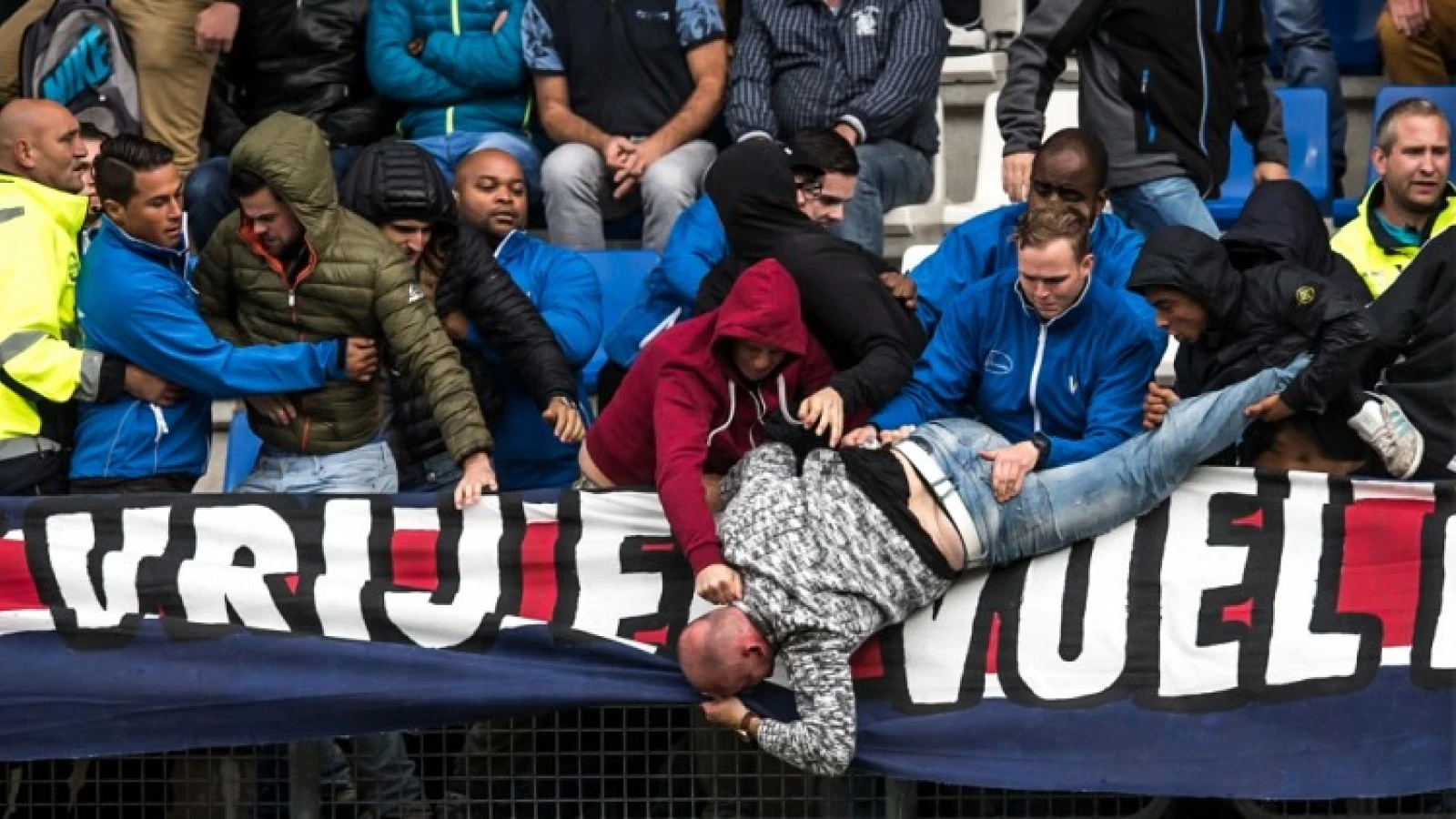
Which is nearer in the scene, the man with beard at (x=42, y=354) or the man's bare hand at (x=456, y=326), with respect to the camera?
the man with beard at (x=42, y=354)

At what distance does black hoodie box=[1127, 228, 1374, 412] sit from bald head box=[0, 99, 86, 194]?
3.28 m

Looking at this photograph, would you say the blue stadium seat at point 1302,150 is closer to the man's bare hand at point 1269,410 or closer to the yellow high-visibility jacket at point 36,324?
the man's bare hand at point 1269,410

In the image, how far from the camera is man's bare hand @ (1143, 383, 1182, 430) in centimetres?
725

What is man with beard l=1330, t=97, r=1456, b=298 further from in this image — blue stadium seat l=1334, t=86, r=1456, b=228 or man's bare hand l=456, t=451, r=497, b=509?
man's bare hand l=456, t=451, r=497, b=509

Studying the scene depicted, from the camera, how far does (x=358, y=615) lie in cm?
735

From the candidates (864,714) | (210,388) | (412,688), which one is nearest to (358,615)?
(412,688)

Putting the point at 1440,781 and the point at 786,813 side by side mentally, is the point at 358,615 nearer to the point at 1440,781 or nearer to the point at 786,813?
the point at 786,813

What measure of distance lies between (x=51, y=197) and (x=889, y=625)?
9.10ft

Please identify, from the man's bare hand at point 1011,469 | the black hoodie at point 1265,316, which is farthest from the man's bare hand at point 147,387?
the black hoodie at point 1265,316

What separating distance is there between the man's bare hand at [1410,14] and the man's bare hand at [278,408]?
4.32 meters

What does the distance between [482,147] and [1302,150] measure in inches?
110

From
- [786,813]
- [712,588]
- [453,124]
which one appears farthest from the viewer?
[453,124]

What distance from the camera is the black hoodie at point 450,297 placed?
25.8 ft

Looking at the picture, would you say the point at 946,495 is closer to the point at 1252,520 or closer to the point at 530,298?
the point at 1252,520
